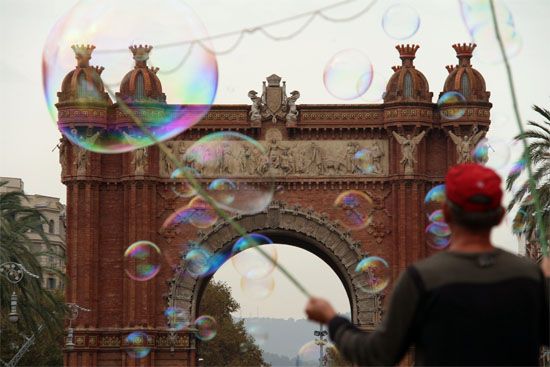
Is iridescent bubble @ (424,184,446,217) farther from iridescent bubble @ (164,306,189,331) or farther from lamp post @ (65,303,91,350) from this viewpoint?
lamp post @ (65,303,91,350)

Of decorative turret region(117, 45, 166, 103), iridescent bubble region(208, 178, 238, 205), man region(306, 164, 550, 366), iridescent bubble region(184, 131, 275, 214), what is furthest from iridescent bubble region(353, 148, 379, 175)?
man region(306, 164, 550, 366)

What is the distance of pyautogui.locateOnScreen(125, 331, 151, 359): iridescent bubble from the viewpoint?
51375 mm

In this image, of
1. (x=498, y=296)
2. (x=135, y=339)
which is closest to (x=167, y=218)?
(x=135, y=339)

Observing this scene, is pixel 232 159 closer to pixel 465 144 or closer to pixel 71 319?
pixel 71 319

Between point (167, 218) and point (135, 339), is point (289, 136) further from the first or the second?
point (135, 339)

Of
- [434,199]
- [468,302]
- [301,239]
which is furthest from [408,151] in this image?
[468,302]

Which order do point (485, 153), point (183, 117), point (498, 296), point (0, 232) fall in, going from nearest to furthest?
→ point (498, 296)
point (183, 117)
point (0, 232)
point (485, 153)

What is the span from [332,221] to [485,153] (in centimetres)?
619

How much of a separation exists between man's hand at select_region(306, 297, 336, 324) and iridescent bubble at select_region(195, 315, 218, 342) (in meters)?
44.2

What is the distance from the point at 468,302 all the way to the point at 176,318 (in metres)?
46.1

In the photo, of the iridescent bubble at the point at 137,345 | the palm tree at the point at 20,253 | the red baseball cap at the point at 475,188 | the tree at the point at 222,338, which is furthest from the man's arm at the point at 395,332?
the tree at the point at 222,338

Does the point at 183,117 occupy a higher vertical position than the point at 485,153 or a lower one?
lower

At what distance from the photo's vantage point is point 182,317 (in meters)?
52.9

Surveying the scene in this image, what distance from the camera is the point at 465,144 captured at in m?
52.6
